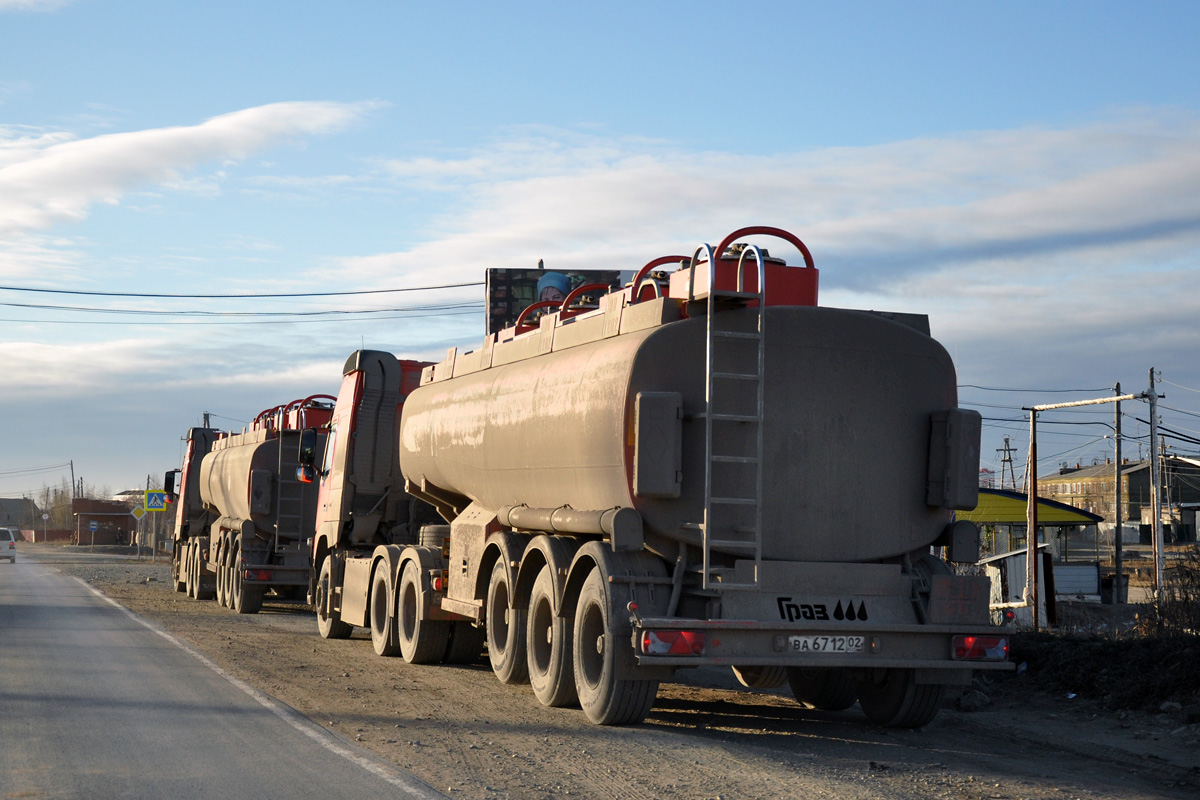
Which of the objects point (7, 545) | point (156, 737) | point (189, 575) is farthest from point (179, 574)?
point (7, 545)

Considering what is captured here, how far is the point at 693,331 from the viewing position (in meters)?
9.30

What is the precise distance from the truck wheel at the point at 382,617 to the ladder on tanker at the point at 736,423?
6.91 m

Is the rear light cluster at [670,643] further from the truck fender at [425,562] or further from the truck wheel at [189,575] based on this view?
the truck wheel at [189,575]

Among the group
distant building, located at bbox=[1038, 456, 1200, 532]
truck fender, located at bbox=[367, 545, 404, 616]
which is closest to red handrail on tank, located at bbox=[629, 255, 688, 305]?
truck fender, located at bbox=[367, 545, 404, 616]

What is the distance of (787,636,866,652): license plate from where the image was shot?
8898mm

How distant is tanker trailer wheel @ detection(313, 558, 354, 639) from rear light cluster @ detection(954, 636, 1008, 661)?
10.5 m

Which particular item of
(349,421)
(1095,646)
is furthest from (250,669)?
(1095,646)

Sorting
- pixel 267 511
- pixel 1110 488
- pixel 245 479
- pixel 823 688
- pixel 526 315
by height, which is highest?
pixel 1110 488

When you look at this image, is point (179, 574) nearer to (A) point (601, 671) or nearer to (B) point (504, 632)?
(B) point (504, 632)

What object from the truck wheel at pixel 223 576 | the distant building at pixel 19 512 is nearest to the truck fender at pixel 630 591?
the truck wheel at pixel 223 576

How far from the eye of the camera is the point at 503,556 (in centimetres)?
1167

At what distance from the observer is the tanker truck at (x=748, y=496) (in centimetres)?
902

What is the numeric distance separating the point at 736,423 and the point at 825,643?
1.70 metres

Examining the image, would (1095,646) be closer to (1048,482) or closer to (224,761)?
(224,761)
